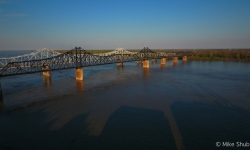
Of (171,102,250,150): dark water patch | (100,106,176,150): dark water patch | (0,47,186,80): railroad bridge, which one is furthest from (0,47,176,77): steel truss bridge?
(171,102,250,150): dark water patch

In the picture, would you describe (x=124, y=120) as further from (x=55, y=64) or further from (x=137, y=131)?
(x=55, y=64)

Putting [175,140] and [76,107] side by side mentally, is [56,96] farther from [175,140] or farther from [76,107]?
[175,140]

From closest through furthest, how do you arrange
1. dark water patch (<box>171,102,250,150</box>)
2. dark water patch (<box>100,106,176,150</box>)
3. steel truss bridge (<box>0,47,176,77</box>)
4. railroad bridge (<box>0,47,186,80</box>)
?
dark water patch (<box>100,106,176,150</box>) < dark water patch (<box>171,102,250,150</box>) < steel truss bridge (<box>0,47,176,77</box>) < railroad bridge (<box>0,47,186,80</box>)

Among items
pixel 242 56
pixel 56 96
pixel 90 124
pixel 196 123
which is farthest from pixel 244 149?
pixel 242 56

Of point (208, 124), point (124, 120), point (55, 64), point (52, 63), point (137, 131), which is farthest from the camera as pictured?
point (55, 64)

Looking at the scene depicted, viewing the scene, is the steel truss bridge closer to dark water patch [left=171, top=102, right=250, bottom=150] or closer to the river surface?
the river surface

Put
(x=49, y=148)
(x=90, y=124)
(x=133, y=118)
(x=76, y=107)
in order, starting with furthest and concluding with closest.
Answer: 1. (x=76, y=107)
2. (x=133, y=118)
3. (x=90, y=124)
4. (x=49, y=148)

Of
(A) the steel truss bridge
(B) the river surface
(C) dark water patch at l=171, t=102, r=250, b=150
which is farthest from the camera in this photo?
(A) the steel truss bridge

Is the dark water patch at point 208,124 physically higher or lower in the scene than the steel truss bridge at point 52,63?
lower

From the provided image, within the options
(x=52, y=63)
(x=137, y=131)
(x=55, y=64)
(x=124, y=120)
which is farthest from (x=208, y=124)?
(x=55, y=64)

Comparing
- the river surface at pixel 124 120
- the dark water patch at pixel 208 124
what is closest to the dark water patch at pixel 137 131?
the river surface at pixel 124 120

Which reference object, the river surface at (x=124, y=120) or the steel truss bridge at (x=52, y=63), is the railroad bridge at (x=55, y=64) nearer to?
the steel truss bridge at (x=52, y=63)
